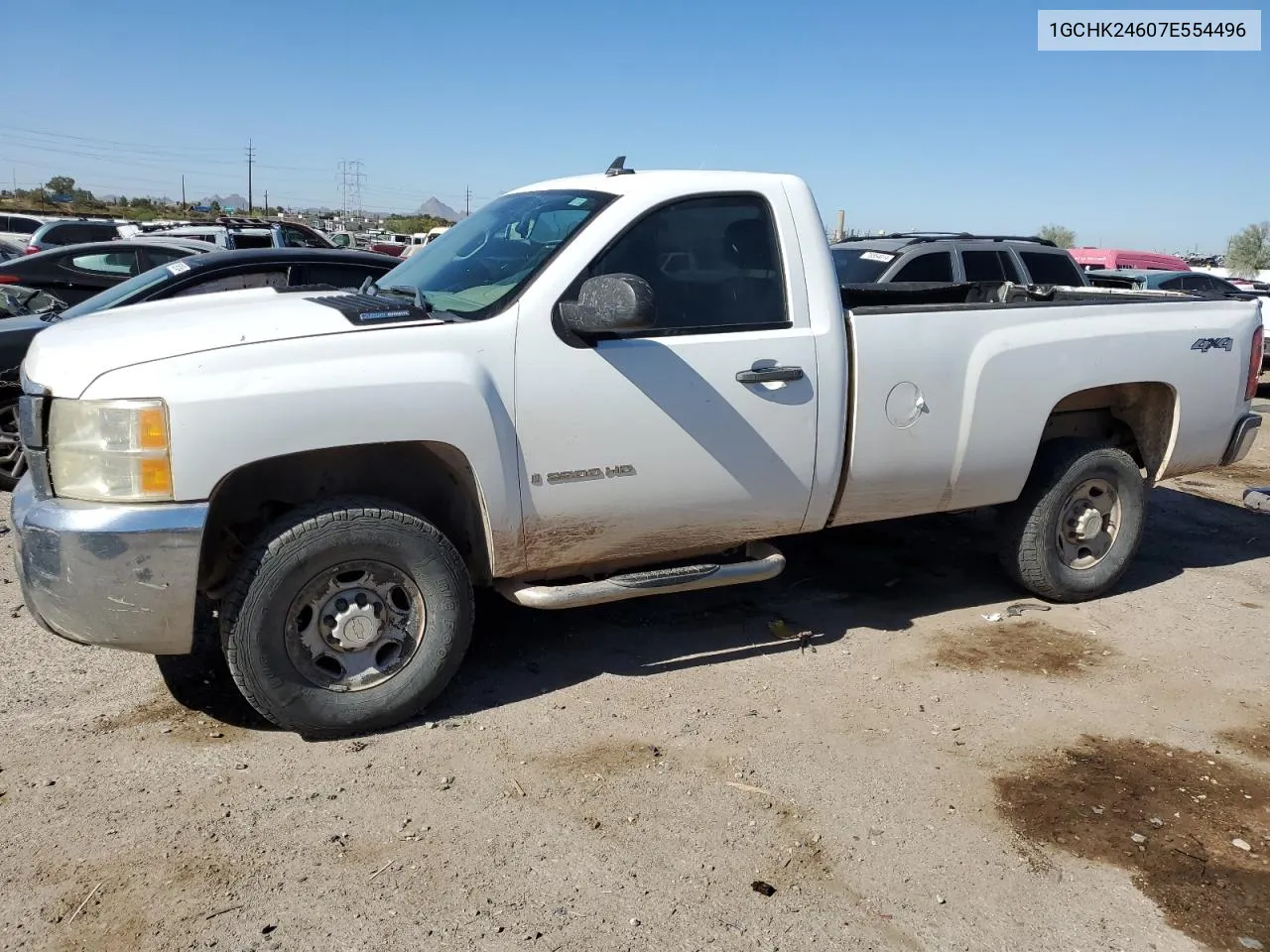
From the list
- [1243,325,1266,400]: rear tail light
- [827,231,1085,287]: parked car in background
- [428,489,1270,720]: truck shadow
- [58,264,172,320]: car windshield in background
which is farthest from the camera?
[827,231,1085,287]: parked car in background

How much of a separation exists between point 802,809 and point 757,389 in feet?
5.36

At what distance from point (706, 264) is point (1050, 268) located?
334 inches

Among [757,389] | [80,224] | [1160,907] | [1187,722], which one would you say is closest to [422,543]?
[757,389]

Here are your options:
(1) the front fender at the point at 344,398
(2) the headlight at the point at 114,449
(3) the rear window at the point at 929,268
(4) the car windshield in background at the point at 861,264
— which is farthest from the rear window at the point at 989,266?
(2) the headlight at the point at 114,449

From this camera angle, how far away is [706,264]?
4.40m

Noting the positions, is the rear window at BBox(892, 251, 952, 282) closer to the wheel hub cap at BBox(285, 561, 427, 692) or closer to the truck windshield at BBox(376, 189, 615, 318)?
the truck windshield at BBox(376, 189, 615, 318)

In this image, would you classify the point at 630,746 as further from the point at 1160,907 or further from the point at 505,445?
the point at 1160,907

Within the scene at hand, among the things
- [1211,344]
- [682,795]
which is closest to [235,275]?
[682,795]

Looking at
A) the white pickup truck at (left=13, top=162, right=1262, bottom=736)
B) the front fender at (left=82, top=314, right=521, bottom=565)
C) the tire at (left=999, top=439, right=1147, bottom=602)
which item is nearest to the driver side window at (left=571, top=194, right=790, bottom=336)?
the white pickup truck at (left=13, top=162, right=1262, bottom=736)

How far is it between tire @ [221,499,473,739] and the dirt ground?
6.1 inches

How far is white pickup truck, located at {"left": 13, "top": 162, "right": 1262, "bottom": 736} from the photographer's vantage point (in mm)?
3516

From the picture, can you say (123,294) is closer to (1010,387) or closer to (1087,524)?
(1010,387)

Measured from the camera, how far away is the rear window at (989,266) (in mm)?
10953

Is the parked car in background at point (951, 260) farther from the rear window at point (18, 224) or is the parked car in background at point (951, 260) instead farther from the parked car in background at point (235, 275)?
the rear window at point (18, 224)
